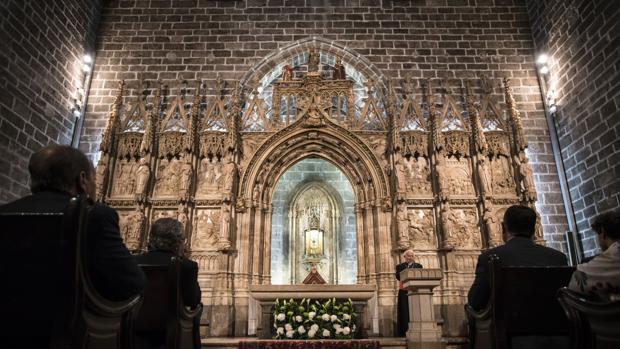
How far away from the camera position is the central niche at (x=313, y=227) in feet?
44.7

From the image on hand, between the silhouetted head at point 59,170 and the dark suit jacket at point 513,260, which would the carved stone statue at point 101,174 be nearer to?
the silhouetted head at point 59,170

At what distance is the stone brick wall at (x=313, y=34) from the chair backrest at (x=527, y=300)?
915cm

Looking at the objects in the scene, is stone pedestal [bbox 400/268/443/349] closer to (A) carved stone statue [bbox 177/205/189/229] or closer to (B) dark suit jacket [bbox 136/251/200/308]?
(B) dark suit jacket [bbox 136/251/200/308]

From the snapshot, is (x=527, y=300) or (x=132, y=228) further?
(x=132, y=228)

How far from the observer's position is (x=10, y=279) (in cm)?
182

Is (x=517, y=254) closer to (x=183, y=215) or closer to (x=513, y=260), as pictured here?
(x=513, y=260)

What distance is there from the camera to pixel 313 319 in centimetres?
635

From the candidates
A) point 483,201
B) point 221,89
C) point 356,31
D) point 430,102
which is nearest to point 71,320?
point 483,201

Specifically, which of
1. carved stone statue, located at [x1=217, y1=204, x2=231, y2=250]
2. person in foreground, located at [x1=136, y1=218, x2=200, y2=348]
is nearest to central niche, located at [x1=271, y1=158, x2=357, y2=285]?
carved stone statue, located at [x1=217, y1=204, x2=231, y2=250]

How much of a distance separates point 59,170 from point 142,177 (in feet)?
23.3

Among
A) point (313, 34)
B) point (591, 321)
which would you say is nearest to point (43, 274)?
point (591, 321)

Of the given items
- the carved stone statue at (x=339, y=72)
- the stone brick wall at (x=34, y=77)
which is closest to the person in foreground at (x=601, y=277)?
the carved stone statue at (x=339, y=72)

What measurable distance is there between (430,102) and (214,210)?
5.53 metres

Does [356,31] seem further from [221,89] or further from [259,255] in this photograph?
[259,255]
